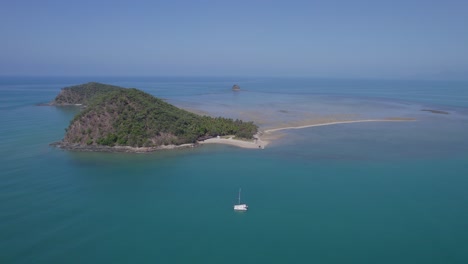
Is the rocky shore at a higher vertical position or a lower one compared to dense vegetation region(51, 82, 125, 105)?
lower

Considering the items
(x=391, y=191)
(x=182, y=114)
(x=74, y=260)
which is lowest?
(x=74, y=260)

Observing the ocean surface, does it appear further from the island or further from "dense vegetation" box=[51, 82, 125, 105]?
→ "dense vegetation" box=[51, 82, 125, 105]

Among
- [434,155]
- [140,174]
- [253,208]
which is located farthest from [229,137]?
[434,155]

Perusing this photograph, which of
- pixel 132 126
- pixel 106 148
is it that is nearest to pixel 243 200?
pixel 132 126

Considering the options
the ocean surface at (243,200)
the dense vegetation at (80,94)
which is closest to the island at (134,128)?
the ocean surface at (243,200)

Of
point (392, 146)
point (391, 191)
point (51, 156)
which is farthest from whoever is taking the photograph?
point (392, 146)

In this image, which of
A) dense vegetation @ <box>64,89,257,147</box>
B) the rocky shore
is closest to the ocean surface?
the rocky shore

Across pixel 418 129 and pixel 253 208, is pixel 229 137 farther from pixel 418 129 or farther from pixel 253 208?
pixel 418 129
